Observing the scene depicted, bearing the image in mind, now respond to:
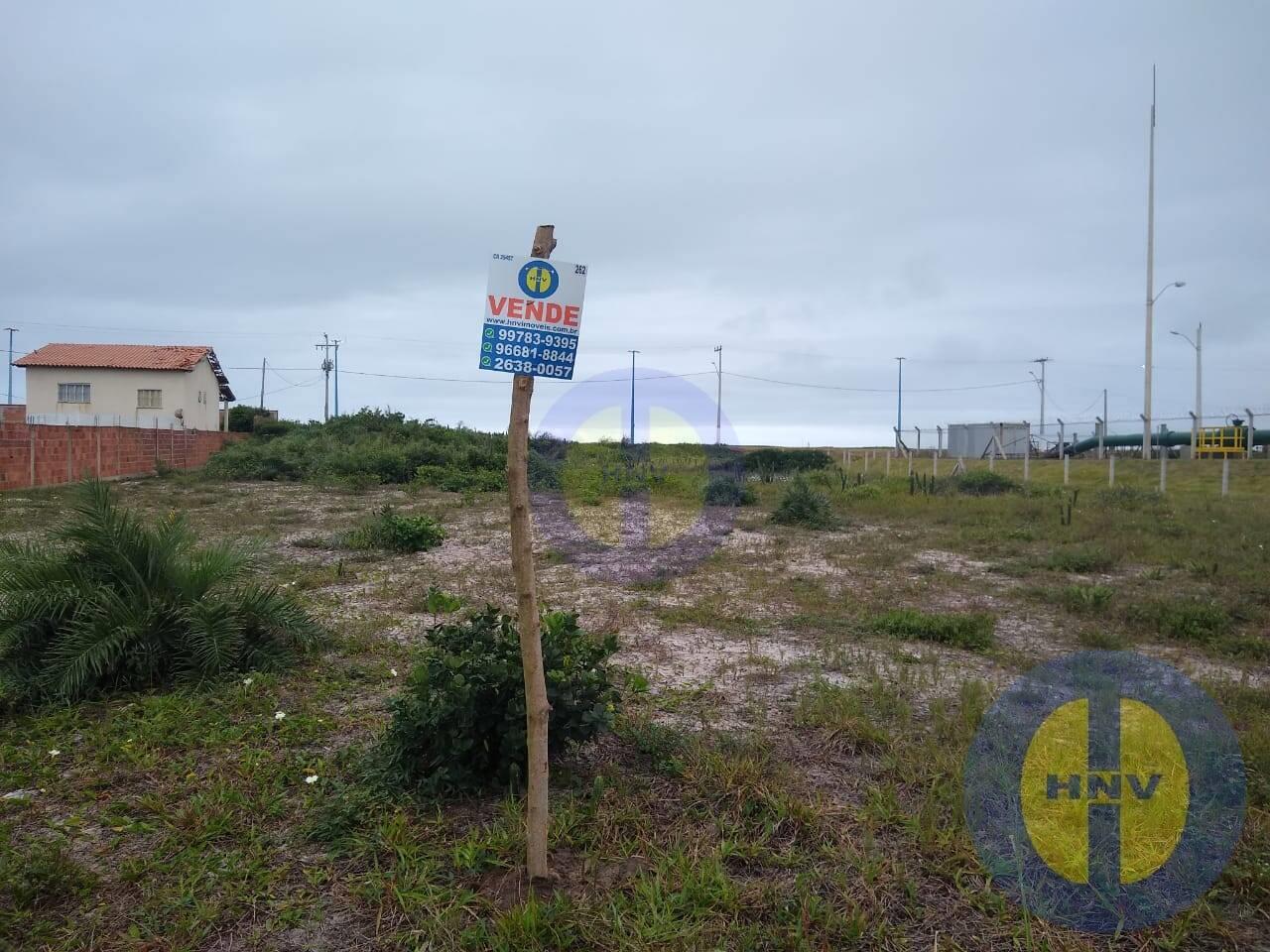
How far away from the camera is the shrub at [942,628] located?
18.5 ft

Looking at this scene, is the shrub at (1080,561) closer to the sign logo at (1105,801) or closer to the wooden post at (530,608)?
the sign logo at (1105,801)

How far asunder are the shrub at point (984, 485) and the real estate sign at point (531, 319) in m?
17.1

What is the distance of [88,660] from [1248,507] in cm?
1646

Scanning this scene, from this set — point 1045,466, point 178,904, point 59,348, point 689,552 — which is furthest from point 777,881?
point 59,348

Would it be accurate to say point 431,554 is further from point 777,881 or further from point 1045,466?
point 1045,466

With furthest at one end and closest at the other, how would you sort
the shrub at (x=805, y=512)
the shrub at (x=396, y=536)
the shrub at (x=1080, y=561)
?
the shrub at (x=805, y=512), the shrub at (x=396, y=536), the shrub at (x=1080, y=561)

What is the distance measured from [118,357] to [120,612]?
34.9 metres

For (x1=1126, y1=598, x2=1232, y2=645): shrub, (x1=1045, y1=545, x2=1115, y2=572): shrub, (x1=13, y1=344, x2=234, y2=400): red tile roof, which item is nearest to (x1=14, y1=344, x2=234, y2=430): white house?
(x1=13, y1=344, x2=234, y2=400): red tile roof

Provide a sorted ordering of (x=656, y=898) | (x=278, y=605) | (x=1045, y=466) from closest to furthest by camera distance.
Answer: (x=656, y=898) → (x=278, y=605) → (x=1045, y=466)

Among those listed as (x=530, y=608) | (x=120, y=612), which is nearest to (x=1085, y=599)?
(x=530, y=608)

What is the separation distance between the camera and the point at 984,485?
60.6ft

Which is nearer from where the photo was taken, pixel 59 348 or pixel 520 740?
pixel 520 740

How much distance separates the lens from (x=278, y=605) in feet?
16.0

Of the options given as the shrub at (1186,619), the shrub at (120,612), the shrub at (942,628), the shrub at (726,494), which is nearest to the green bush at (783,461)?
the shrub at (726,494)
